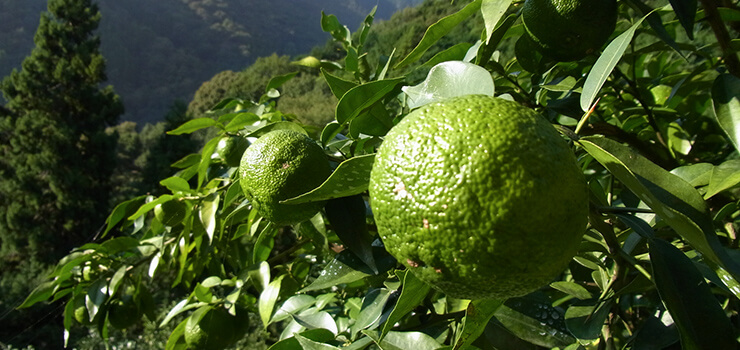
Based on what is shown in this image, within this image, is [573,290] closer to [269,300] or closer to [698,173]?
[698,173]

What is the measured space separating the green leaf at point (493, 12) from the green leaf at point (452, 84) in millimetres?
72

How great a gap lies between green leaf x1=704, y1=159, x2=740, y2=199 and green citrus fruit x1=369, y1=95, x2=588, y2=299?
0.81ft

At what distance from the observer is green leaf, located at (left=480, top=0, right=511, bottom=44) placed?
539 mm

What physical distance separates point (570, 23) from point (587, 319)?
38cm

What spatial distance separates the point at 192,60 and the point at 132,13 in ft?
29.8

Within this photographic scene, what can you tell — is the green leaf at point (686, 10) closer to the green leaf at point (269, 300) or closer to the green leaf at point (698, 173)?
the green leaf at point (698, 173)

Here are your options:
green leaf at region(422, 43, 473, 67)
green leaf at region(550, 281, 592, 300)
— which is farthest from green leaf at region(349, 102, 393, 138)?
green leaf at region(550, 281, 592, 300)

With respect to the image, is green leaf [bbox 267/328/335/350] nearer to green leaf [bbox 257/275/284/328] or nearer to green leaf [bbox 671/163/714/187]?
green leaf [bbox 257/275/284/328]

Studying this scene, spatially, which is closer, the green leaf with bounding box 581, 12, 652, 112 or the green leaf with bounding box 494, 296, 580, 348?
the green leaf with bounding box 581, 12, 652, 112

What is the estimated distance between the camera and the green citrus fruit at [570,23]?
1.94 feet

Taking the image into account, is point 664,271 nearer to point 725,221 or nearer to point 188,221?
point 725,221

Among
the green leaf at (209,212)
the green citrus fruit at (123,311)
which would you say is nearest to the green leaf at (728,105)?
the green leaf at (209,212)

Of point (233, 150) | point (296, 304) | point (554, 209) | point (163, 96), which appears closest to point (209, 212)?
point (233, 150)

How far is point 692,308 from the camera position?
16.0 inches
